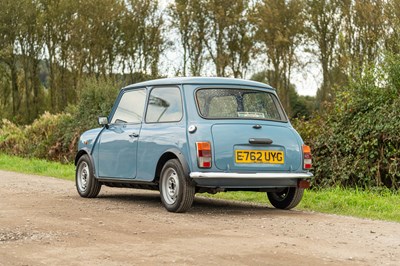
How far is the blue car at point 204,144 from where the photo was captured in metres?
9.51

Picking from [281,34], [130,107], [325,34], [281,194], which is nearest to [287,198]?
[281,194]

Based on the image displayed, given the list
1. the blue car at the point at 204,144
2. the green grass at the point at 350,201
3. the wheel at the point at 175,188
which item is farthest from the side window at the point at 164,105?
the green grass at the point at 350,201

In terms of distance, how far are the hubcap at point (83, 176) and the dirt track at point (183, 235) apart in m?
0.81

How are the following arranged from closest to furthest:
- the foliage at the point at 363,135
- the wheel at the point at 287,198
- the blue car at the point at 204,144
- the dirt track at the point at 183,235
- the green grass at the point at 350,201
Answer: the dirt track at the point at 183,235
the blue car at the point at 204,144
the green grass at the point at 350,201
the wheel at the point at 287,198
the foliage at the point at 363,135

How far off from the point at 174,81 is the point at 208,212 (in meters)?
1.96

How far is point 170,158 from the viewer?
1005 cm

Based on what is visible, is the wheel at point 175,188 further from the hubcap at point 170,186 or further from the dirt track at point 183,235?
the dirt track at point 183,235

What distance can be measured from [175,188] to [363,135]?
15.3 feet

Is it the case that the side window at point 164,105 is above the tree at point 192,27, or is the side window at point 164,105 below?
below

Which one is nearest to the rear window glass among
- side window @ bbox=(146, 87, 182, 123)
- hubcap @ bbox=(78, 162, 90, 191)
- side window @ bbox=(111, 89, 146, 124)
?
→ side window @ bbox=(146, 87, 182, 123)

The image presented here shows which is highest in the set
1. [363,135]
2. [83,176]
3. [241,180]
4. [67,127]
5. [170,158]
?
[363,135]

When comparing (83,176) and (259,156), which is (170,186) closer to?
(259,156)

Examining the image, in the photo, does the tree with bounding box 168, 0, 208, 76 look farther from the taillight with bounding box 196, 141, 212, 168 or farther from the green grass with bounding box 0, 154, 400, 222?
the taillight with bounding box 196, 141, 212, 168

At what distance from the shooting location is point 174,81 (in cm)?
1045
